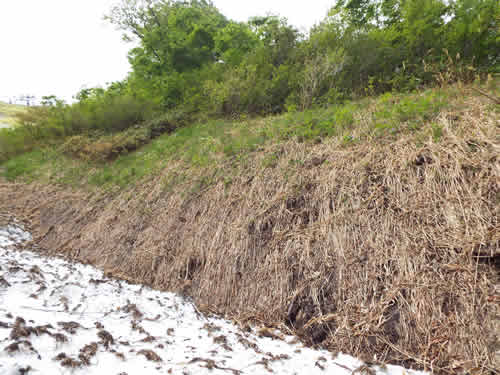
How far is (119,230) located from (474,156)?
4422 mm

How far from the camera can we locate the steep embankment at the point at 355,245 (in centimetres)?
146

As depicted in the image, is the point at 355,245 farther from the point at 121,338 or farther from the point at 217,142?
the point at 217,142

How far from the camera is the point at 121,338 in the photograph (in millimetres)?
1526

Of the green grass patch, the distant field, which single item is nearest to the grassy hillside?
the green grass patch

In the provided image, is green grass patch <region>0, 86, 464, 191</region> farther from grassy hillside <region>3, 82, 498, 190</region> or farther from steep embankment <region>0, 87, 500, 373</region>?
steep embankment <region>0, 87, 500, 373</region>

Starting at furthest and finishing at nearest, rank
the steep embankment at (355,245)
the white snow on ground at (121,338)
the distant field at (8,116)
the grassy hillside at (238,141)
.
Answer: the distant field at (8,116)
the grassy hillside at (238,141)
the steep embankment at (355,245)
the white snow on ground at (121,338)

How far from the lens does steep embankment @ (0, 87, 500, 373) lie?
1.46 meters

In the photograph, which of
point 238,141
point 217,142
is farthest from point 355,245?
point 217,142

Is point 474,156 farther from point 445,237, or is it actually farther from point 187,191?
point 187,191

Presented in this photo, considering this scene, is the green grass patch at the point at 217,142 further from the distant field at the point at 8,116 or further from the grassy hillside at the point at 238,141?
the distant field at the point at 8,116

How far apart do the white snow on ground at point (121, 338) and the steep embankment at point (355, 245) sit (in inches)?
9.4

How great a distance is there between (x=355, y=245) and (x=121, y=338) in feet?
6.52

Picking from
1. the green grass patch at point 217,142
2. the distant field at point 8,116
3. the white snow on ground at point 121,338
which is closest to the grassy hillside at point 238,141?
the green grass patch at point 217,142

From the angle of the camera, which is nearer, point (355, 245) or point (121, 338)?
point (121, 338)
